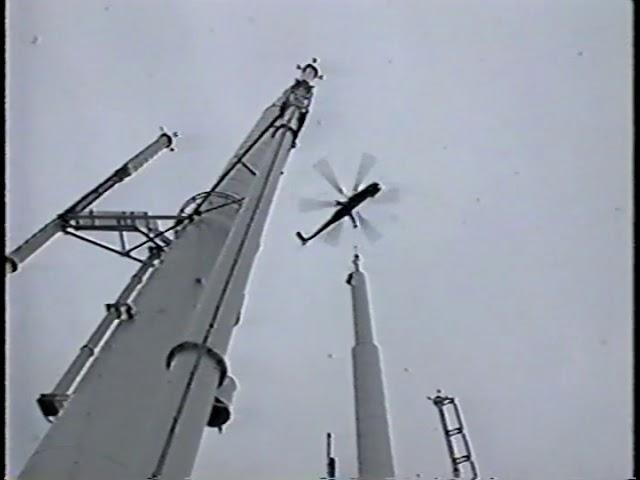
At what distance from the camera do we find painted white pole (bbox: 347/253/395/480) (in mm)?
15602

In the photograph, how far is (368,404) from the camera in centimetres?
1780

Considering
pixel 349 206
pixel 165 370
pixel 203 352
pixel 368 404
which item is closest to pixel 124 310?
pixel 165 370

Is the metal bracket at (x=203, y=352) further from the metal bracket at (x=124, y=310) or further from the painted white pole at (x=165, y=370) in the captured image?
the metal bracket at (x=124, y=310)

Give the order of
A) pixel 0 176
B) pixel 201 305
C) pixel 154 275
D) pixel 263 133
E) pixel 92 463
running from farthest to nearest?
pixel 263 133
pixel 154 275
pixel 201 305
pixel 92 463
pixel 0 176

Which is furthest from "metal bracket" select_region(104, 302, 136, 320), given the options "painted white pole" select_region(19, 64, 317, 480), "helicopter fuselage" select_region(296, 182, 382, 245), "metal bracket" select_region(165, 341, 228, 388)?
"helicopter fuselage" select_region(296, 182, 382, 245)

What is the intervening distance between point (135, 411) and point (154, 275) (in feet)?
10.5

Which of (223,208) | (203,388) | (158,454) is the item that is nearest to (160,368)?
(203,388)

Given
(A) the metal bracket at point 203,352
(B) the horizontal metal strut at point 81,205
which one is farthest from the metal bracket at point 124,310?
(A) the metal bracket at point 203,352

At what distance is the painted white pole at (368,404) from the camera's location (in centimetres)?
1560

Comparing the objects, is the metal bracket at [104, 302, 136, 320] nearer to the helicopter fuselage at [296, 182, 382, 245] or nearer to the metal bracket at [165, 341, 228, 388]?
the metal bracket at [165, 341, 228, 388]

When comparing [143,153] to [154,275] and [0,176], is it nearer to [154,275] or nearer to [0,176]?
[154,275]

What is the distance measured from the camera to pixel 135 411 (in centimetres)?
758

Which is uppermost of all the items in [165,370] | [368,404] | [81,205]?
[368,404]

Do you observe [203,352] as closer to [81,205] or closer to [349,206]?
[81,205]
